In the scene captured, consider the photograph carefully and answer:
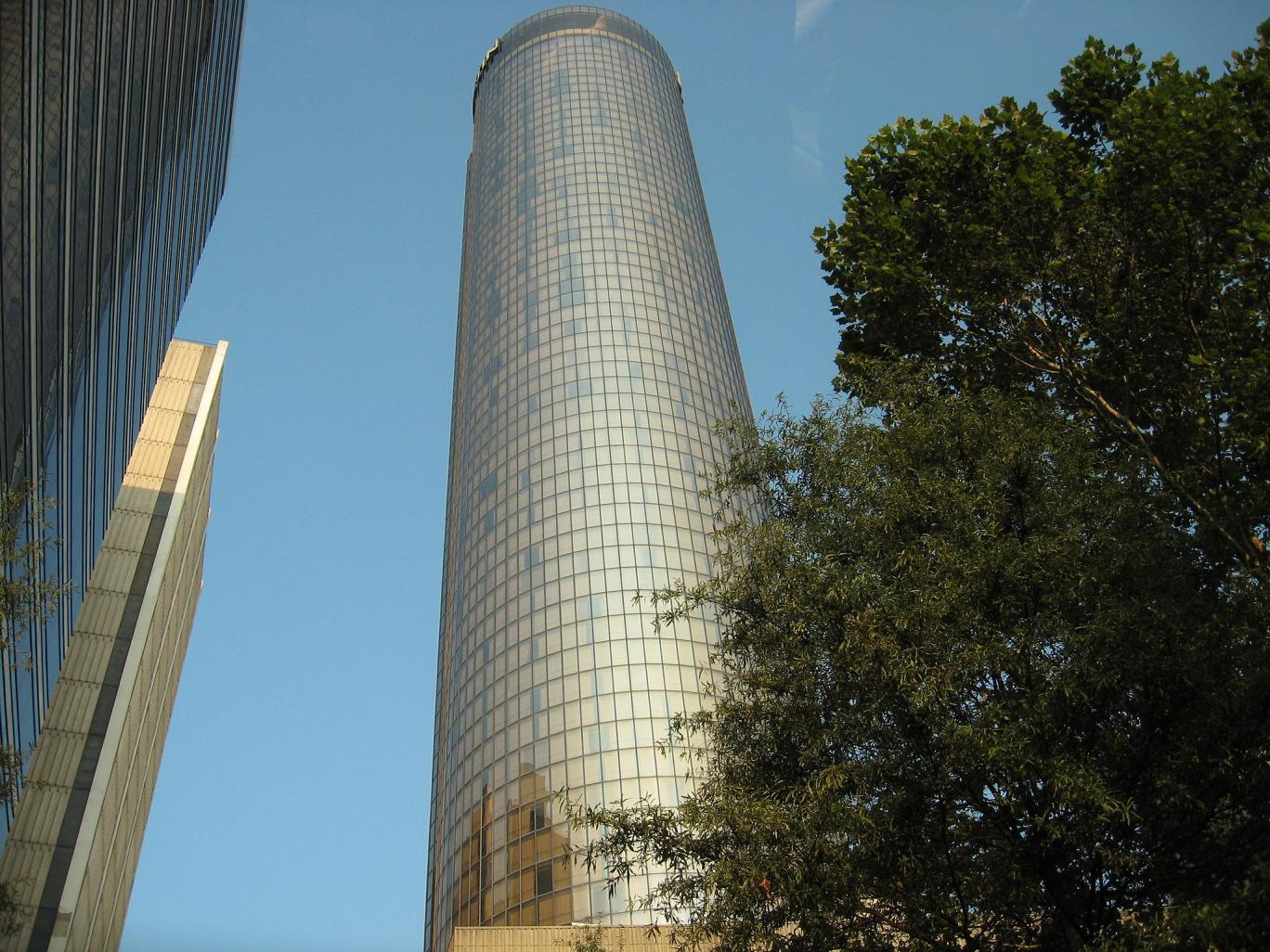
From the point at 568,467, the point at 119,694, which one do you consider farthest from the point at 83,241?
the point at 568,467

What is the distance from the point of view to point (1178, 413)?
60.4 ft

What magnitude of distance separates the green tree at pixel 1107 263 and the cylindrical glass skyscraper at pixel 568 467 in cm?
4123

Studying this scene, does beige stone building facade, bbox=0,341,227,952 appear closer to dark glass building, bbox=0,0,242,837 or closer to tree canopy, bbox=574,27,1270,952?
dark glass building, bbox=0,0,242,837

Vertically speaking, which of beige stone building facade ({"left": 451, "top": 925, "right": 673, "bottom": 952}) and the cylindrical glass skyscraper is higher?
the cylindrical glass skyscraper

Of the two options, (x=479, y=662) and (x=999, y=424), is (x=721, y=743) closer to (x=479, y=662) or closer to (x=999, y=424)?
(x=999, y=424)

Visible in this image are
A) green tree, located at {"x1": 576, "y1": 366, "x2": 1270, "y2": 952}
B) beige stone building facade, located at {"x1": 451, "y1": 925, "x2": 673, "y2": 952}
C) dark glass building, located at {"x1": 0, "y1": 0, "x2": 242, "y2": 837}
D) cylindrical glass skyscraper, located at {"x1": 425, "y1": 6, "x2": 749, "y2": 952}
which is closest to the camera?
green tree, located at {"x1": 576, "y1": 366, "x2": 1270, "y2": 952}

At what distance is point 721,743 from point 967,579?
4.80 meters

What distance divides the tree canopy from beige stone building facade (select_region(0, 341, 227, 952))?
31.9 meters

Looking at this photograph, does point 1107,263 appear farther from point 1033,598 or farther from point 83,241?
point 83,241

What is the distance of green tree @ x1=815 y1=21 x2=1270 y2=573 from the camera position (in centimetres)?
1664

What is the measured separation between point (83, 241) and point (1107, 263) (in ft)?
108

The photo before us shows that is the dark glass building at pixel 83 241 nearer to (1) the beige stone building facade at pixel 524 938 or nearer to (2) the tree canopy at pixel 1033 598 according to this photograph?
(2) the tree canopy at pixel 1033 598

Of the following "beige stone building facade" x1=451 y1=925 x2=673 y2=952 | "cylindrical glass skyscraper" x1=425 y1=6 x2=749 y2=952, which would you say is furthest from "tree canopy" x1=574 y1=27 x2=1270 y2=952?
"cylindrical glass skyscraper" x1=425 y1=6 x2=749 y2=952

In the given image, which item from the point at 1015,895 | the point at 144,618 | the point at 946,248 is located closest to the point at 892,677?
the point at 1015,895
